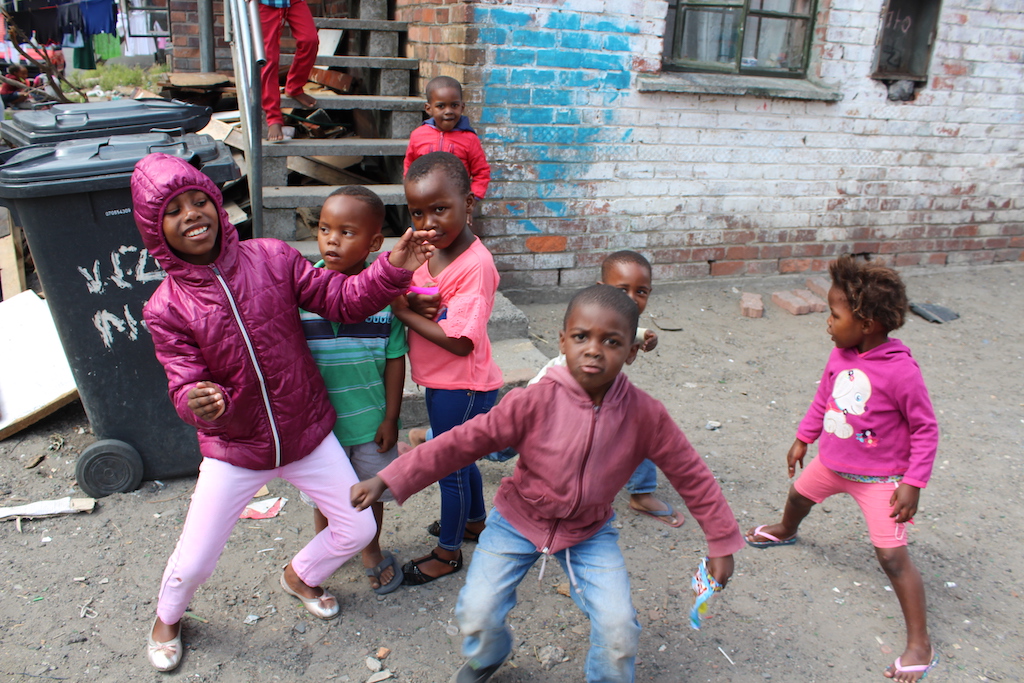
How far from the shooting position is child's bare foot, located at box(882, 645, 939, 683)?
7.70 ft

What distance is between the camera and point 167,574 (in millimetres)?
2221

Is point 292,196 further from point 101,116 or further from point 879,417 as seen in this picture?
point 879,417

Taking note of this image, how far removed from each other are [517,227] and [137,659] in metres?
3.57

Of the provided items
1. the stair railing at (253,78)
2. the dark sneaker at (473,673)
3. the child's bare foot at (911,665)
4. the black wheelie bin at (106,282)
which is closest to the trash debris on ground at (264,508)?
the black wheelie bin at (106,282)

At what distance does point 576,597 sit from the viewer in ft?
6.74

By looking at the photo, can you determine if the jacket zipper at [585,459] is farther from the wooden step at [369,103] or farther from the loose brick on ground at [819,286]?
the loose brick on ground at [819,286]

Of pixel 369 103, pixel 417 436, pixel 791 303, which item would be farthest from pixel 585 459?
pixel 791 303

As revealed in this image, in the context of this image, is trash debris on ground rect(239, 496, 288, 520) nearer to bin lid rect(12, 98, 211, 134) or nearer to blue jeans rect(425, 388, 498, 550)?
→ blue jeans rect(425, 388, 498, 550)

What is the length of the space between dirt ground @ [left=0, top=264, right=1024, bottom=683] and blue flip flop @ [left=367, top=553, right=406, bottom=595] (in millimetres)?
40

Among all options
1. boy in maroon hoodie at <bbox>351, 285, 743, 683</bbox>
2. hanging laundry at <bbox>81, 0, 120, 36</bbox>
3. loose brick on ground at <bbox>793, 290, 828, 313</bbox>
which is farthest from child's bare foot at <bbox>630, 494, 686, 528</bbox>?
hanging laundry at <bbox>81, 0, 120, 36</bbox>

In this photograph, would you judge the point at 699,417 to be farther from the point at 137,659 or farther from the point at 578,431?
the point at 137,659

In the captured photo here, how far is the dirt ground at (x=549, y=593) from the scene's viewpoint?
235 cm

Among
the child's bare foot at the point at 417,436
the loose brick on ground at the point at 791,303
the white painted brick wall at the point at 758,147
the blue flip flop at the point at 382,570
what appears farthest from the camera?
the loose brick on ground at the point at 791,303

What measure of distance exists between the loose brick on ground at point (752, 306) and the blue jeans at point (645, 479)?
2767 millimetres
